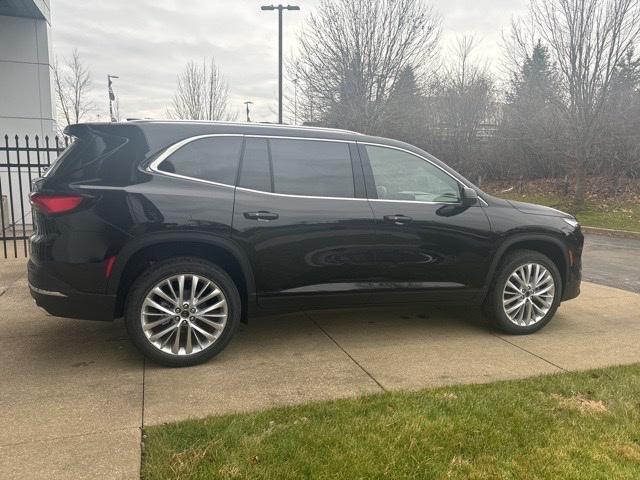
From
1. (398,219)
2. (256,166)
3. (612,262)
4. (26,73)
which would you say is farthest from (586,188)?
A: (256,166)

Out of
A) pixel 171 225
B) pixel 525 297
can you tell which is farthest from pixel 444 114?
pixel 171 225

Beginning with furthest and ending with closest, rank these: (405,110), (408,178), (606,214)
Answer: (405,110) < (606,214) < (408,178)

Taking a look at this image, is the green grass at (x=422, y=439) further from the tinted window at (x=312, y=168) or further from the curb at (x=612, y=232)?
the curb at (x=612, y=232)

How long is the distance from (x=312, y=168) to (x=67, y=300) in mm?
2068

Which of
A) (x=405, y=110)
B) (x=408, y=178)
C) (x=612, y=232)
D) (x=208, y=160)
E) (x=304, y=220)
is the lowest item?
(x=612, y=232)

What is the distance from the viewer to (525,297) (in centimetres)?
489

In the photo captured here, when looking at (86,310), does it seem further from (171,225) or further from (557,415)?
(557,415)

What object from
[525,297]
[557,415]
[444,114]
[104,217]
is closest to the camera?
[557,415]

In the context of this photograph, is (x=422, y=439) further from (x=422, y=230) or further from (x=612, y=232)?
(x=612, y=232)

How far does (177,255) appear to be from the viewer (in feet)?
13.0

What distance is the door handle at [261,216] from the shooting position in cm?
395

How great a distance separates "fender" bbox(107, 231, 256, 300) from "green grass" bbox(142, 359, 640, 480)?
1165 mm

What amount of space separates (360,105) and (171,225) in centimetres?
1400

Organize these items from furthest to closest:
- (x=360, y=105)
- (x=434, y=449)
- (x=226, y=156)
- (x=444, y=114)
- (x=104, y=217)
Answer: (x=444, y=114), (x=360, y=105), (x=226, y=156), (x=104, y=217), (x=434, y=449)
